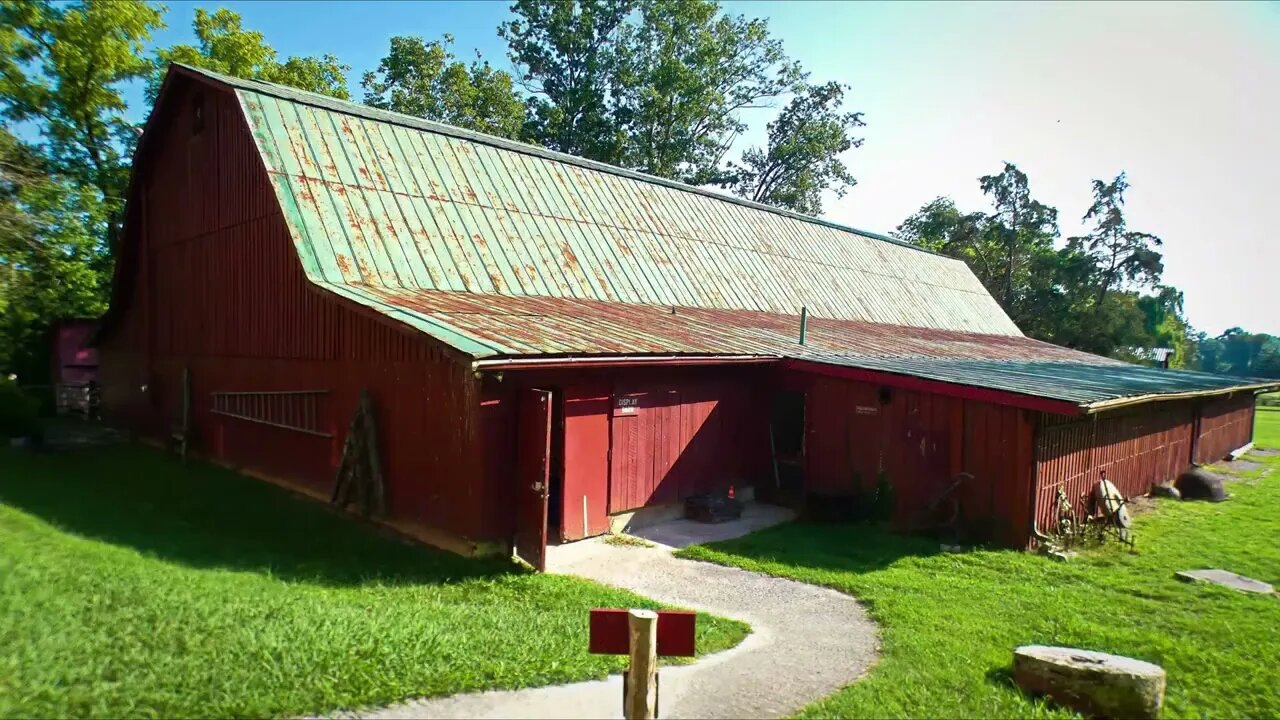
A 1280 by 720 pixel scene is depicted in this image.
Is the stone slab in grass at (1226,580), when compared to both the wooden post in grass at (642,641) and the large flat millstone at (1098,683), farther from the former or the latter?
the wooden post in grass at (642,641)

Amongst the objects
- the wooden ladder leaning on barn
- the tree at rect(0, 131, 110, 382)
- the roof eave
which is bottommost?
the wooden ladder leaning on barn

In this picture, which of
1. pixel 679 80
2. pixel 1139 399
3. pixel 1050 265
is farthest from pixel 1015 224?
pixel 1139 399

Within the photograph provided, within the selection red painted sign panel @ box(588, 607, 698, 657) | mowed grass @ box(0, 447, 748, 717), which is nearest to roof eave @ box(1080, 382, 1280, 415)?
mowed grass @ box(0, 447, 748, 717)

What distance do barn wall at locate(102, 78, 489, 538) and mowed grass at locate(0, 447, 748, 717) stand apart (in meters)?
1.24

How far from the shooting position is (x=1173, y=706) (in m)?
5.92

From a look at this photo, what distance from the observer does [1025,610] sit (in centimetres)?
807

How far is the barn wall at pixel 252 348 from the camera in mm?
9898

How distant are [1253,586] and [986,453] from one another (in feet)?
11.1

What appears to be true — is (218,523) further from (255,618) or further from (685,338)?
(685,338)

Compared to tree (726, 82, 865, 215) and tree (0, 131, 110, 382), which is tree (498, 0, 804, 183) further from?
tree (0, 131, 110, 382)

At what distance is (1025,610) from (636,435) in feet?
18.5

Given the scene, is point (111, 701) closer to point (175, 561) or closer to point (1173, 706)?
point (175, 561)

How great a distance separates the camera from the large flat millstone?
→ 5453 millimetres

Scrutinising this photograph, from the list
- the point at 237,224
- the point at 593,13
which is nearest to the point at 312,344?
the point at 237,224
